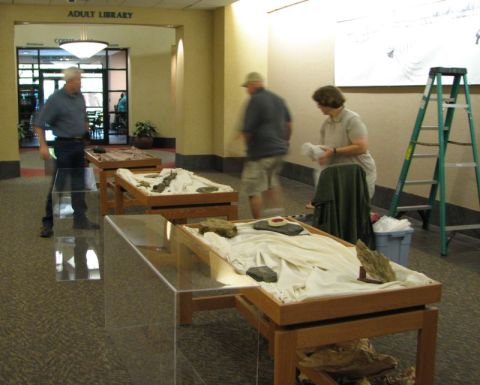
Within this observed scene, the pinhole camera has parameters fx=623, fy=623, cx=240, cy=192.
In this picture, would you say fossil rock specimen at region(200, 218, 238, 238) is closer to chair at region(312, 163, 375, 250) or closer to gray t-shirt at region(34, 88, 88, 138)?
chair at region(312, 163, 375, 250)

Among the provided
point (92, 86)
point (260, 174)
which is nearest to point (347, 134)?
point (260, 174)

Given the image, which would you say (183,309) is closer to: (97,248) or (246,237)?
(246,237)

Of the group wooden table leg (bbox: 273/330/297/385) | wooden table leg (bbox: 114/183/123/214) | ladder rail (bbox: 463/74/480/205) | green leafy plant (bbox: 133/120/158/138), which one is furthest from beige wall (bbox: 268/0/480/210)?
green leafy plant (bbox: 133/120/158/138)

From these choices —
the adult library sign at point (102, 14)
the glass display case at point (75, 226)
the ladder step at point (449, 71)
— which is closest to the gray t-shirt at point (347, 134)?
the ladder step at point (449, 71)

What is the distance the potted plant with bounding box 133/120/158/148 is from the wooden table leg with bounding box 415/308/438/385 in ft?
45.8

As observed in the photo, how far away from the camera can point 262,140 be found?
537 centimetres

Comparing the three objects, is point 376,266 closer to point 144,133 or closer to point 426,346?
point 426,346

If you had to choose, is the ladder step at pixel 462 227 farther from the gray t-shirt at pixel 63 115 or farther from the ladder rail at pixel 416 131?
the gray t-shirt at pixel 63 115

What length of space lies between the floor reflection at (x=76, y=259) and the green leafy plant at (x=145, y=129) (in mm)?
11484

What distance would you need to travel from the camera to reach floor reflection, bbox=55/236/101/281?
4.72 metres

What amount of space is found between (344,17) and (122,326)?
6.25 metres

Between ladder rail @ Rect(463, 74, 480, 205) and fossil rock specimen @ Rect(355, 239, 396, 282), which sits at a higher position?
ladder rail @ Rect(463, 74, 480, 205)

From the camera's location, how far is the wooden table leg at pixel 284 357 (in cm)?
236

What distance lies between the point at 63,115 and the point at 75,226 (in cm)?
131
